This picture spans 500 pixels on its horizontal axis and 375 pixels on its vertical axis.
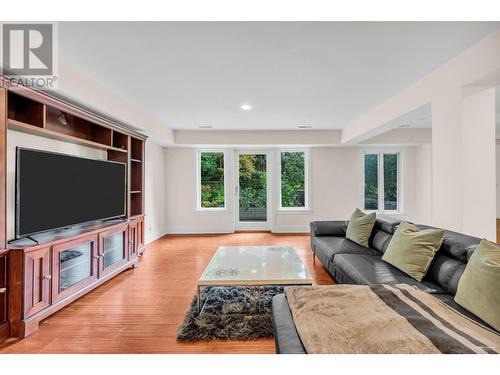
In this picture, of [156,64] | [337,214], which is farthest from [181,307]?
[337,214]

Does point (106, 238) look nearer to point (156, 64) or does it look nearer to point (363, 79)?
point (156, 64)

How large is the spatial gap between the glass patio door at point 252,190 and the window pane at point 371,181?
2533mm

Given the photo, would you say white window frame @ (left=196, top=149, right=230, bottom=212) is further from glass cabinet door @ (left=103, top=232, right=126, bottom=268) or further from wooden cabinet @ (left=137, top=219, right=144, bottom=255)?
glass cabinet door @ (left=103, top=232, right=126, bottom=268)

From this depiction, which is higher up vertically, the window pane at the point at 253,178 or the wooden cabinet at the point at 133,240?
the window pane at the point at 253,178

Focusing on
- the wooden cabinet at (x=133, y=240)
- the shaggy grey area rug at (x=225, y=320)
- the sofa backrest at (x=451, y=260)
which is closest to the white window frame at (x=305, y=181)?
the wooden cabinet at (x=133, y=240)

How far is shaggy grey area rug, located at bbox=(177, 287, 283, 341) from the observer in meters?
2.02

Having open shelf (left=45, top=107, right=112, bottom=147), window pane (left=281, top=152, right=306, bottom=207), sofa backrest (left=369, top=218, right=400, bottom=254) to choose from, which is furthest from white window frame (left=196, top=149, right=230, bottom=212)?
sofa backrest (left=369, top=218, right=400, bottom=254)

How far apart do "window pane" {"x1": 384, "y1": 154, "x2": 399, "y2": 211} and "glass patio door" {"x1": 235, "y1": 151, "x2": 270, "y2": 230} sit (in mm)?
3043

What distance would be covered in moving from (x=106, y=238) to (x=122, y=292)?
0.68 metres

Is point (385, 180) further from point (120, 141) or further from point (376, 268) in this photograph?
point (120, 141)

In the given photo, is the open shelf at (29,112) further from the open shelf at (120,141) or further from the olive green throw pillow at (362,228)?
the olive green throw pillow at (362,228)

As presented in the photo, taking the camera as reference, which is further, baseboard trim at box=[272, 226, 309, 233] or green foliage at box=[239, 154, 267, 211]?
green foliage at box=[239, 154, 267, 211]

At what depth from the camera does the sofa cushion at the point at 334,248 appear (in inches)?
121

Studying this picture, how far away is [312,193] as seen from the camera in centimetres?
641
